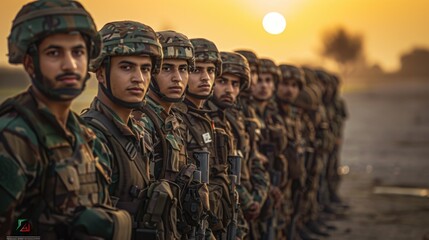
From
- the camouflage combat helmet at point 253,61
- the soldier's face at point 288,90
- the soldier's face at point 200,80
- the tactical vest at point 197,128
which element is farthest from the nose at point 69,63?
the soldier's face at point 288,90

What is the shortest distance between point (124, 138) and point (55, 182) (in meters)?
1.34

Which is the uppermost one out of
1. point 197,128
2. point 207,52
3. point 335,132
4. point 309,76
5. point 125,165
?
point 309,76

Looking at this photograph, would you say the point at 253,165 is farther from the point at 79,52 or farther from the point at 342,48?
the point at 342,48

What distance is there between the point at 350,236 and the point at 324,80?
5040 millimetres

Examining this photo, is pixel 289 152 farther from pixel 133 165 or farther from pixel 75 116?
pixel 75 116

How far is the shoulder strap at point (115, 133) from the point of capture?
6.71 meters

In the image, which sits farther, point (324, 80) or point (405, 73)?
point (405, 73)

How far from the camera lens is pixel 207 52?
9.29 metres

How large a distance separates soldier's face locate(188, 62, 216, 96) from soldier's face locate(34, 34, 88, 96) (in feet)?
11.7

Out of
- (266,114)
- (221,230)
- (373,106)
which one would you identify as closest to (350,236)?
(266,114)

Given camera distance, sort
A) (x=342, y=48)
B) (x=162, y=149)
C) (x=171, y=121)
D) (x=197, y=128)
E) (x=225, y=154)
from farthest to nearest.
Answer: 1. (x=342, y=48)
2. (x=225, y=154)
3. (x=197, y=128)
4. (x=171, y=121)
5. (x=162, y=149)

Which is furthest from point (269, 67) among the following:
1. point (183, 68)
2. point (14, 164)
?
point (14, 164)

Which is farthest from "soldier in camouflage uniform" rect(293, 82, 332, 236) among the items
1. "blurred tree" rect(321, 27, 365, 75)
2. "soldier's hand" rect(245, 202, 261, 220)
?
"blurred tree" rect(321, 27, 365, 75)

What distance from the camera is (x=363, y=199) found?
2284 centimetres
